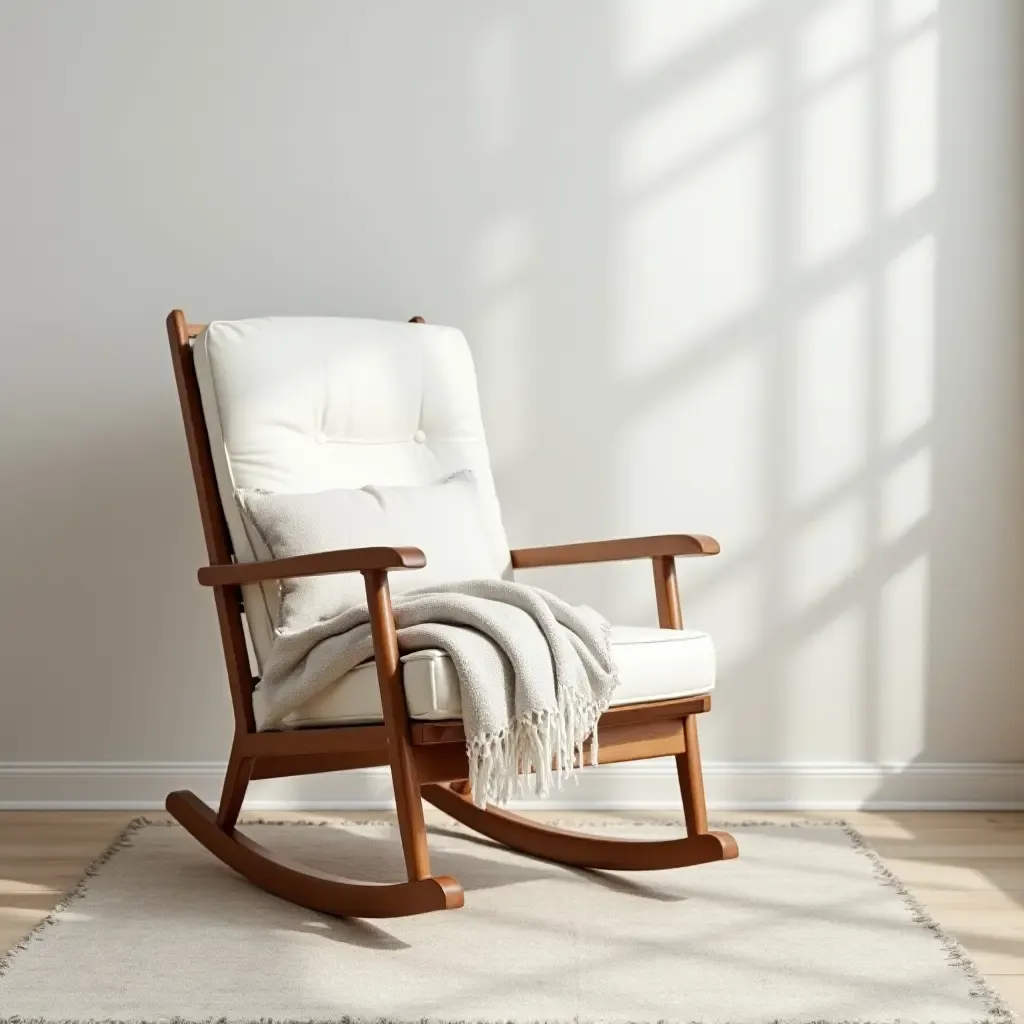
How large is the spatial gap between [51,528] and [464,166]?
3.86ft

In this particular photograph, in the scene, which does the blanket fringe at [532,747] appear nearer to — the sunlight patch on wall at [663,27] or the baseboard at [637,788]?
the baseboard at [637,788]

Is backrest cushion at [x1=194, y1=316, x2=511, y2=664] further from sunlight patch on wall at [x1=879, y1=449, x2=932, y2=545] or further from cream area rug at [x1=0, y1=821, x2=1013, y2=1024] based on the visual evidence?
sunlight patch on wall at [x1=879, y1=449, x2=932, y2=545]

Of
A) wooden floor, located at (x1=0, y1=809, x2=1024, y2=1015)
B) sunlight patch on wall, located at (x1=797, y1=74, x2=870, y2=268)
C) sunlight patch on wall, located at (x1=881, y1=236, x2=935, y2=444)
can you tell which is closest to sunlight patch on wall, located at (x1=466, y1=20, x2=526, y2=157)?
sunlight patch on wall, located at (x1=797, y1=74, x2=870, y2=268)

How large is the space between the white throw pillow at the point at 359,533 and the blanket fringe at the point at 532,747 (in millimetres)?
331

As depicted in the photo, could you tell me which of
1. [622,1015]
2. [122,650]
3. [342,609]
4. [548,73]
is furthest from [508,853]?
[548,73]

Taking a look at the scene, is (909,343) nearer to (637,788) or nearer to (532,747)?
(637,788)

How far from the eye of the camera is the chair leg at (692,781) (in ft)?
6.84

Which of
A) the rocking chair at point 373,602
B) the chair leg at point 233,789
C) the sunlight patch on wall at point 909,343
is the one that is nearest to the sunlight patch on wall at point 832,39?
the sunlight patch on wall at point 909,343

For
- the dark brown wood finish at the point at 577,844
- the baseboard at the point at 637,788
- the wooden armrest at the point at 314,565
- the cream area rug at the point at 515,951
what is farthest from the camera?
the baseboard at the point at 637,788

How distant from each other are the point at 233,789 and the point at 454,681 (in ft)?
1.92

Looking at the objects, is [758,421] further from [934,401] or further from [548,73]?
[548,73]

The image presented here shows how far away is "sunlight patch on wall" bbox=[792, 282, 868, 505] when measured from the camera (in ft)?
9.14

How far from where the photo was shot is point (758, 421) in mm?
2785

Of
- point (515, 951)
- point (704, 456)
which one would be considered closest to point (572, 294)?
point (704, 456)
